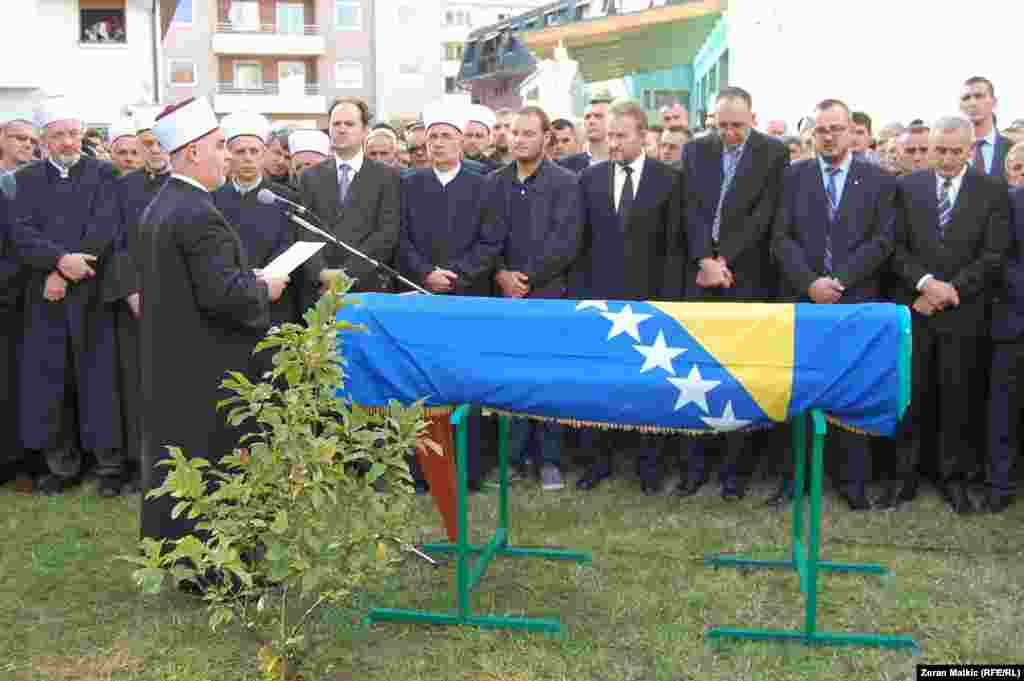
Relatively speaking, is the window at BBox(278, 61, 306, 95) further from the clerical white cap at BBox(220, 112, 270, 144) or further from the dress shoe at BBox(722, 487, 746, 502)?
the dress shoe at BBox(722, 487, 746, 502)

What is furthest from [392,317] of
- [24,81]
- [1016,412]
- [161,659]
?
[24,81]

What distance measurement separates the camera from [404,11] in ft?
174

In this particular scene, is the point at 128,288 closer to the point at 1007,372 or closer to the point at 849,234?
the point at 849,234

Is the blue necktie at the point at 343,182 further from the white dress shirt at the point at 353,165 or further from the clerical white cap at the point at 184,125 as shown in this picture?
the clerical white cap at the point at 184,125

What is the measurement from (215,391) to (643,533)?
2.44 m

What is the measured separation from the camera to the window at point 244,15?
165 ft

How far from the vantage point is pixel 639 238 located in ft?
23.0

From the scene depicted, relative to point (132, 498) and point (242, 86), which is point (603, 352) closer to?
point (132, 498)

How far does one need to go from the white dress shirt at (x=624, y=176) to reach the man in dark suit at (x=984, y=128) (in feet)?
7.41

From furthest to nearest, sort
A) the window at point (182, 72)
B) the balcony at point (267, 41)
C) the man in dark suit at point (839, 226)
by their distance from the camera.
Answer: the balcony at point (267, 41)
the window at point (182, 72)
the man in dark suit at point (839, 226)

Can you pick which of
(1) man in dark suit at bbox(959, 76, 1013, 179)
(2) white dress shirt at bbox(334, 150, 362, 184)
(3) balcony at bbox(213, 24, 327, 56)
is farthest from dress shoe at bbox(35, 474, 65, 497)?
(3) balcony at bbox(213, 24, 327, 56)

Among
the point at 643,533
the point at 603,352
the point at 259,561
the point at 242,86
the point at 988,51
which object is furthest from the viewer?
the point at 242,86

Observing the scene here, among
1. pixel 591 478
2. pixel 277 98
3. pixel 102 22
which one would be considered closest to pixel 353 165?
pixel 591 478

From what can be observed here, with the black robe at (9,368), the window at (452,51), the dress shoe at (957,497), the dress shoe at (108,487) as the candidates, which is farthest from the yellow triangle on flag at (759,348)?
the window at (452,51)
